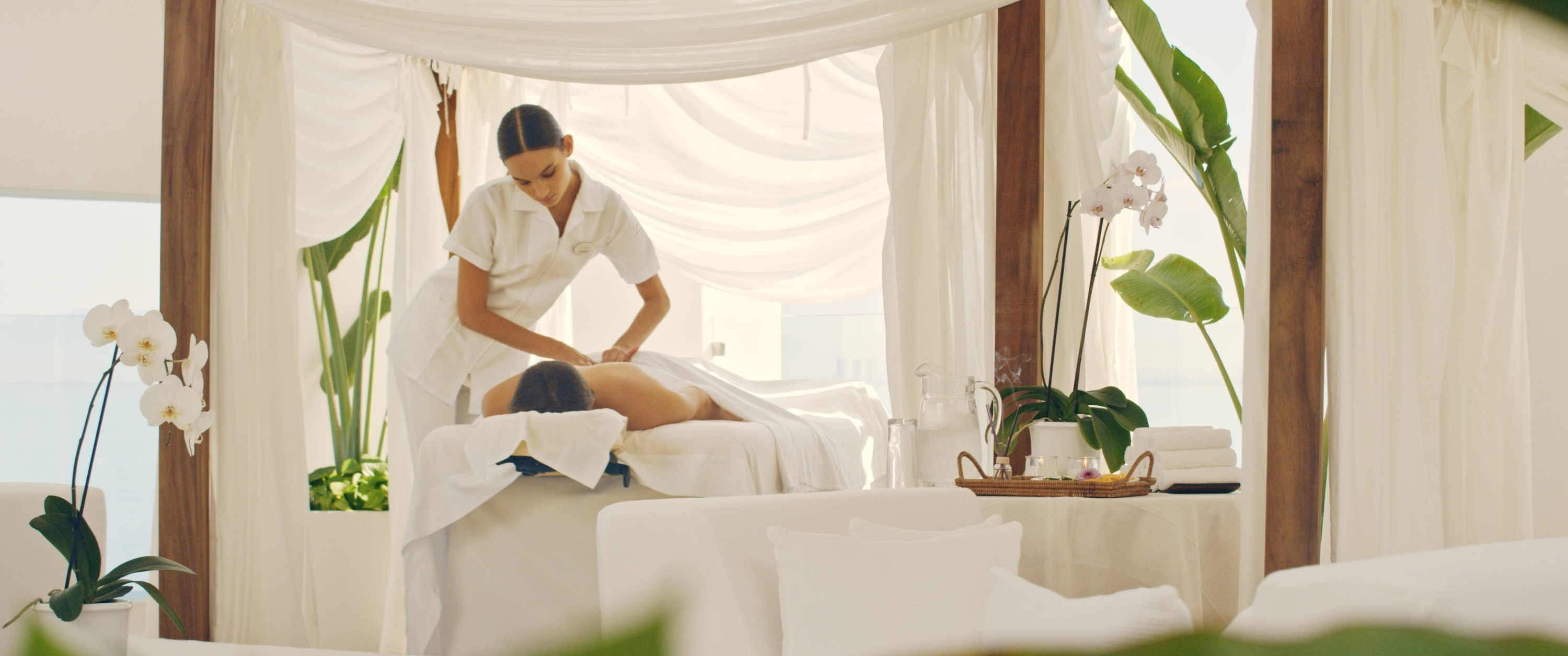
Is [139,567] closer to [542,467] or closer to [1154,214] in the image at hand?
[542,467]

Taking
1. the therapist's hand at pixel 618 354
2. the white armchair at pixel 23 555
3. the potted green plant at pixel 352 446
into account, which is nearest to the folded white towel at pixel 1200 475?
the therapist's hand at pixel 618 354

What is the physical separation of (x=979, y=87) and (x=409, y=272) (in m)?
1.95

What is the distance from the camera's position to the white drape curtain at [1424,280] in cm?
230

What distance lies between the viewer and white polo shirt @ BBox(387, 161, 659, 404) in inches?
145

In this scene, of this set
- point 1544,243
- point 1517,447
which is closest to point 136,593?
point 1517,447

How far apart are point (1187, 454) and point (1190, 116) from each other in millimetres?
945

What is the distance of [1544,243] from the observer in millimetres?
3486

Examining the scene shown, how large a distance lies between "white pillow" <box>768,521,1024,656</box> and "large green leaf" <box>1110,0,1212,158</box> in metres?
1.72

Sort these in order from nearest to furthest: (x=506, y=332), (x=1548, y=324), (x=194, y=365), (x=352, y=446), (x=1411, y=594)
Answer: (x=1411, y=594)
(x=194, y=365)
(x=1548, y=324)
(x=506, y=332)
(x=352, y=446)

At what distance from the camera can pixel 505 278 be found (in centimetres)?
379

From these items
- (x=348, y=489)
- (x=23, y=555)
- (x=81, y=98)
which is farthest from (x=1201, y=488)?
(x=81, y=98)

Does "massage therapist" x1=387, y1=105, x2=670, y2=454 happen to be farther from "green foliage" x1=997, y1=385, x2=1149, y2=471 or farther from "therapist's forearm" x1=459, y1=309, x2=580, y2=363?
"green foliage" x1=997, y1=385, x2=1149, y2=471

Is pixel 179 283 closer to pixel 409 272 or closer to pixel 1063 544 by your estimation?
pixel 409 272

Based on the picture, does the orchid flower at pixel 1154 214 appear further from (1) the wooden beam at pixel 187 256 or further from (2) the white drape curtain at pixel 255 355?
(1) the wooden beam at pixel 187 256
